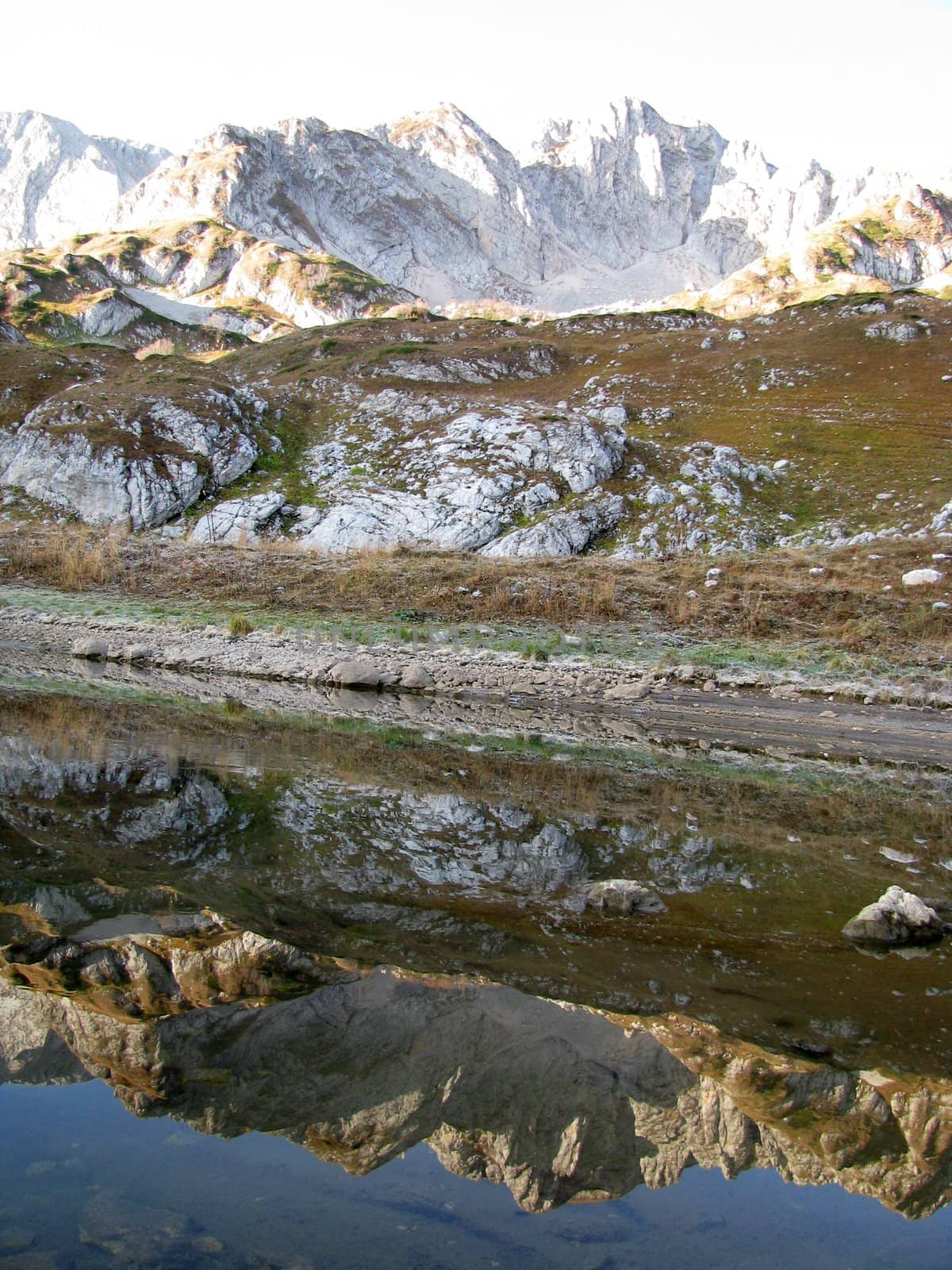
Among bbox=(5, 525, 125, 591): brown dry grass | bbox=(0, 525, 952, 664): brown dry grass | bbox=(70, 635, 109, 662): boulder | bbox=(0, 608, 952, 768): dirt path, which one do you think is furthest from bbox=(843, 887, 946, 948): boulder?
bbox=(5, 525, 125, 591): brown dry grass

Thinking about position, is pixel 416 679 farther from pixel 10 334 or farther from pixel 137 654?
pixel 10 334

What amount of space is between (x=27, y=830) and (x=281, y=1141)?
4625 mm

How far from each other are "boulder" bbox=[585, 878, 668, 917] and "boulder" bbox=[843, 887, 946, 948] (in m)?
1.26

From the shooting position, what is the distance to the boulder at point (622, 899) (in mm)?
5598

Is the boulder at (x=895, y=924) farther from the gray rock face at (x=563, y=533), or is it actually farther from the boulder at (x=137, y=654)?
the gray rock face at (x=563, y=533)

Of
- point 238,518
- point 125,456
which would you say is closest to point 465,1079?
point 238,518

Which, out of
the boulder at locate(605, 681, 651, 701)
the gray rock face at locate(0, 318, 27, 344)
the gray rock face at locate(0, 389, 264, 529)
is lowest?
the boulder at locate(605, 681, 651, 701)

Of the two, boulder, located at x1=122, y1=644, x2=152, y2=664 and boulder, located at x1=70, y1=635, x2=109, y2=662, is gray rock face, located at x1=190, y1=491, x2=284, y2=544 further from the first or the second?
boulder, located at x1=122, y1=644, x2=152, y2=664

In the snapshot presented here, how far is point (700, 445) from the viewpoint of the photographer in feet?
141

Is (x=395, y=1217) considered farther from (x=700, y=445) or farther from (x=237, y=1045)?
(x=700, y=445)

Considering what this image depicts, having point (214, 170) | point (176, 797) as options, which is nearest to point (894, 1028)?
point (176, 797)

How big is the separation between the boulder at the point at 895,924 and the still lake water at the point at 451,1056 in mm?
179

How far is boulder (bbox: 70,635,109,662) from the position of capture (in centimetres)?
1922

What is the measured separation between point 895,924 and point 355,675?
41.3 feet
